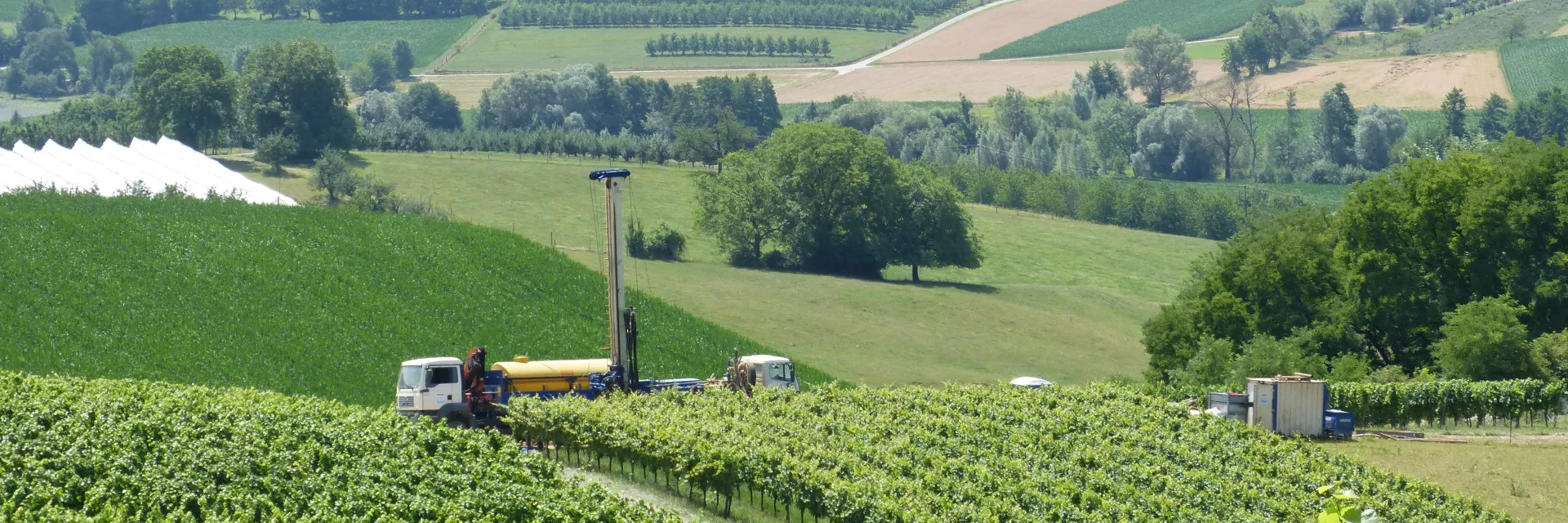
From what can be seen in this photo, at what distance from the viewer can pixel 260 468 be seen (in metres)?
31.8

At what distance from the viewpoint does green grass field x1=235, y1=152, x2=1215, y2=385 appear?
82312 millimetres

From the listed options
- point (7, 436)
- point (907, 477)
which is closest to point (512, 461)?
point (907, 477)

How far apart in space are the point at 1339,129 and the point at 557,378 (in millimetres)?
162408

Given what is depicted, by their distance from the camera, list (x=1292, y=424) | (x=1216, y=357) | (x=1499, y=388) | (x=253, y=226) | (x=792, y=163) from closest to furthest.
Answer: (x=1292, y=424) < (x=1499, y=388) < (x=1216, y=357) < (x=253, y=226) < (x=792, y=163)

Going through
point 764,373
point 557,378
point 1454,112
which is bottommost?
point 764,373

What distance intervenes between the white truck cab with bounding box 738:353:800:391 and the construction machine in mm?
29

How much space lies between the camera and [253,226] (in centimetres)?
7756

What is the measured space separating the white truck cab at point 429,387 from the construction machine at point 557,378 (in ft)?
0.08

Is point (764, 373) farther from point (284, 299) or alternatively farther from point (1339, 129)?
point (1339, 129)

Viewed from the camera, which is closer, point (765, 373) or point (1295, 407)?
point (1295, 407)

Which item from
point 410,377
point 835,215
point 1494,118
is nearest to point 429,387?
point 410,377

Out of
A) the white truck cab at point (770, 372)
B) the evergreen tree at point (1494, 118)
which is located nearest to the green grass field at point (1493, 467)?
the white truck cab at point (770, 372)

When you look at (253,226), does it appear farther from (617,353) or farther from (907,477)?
(907,477)

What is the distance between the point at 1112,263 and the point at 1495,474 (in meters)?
79.0
